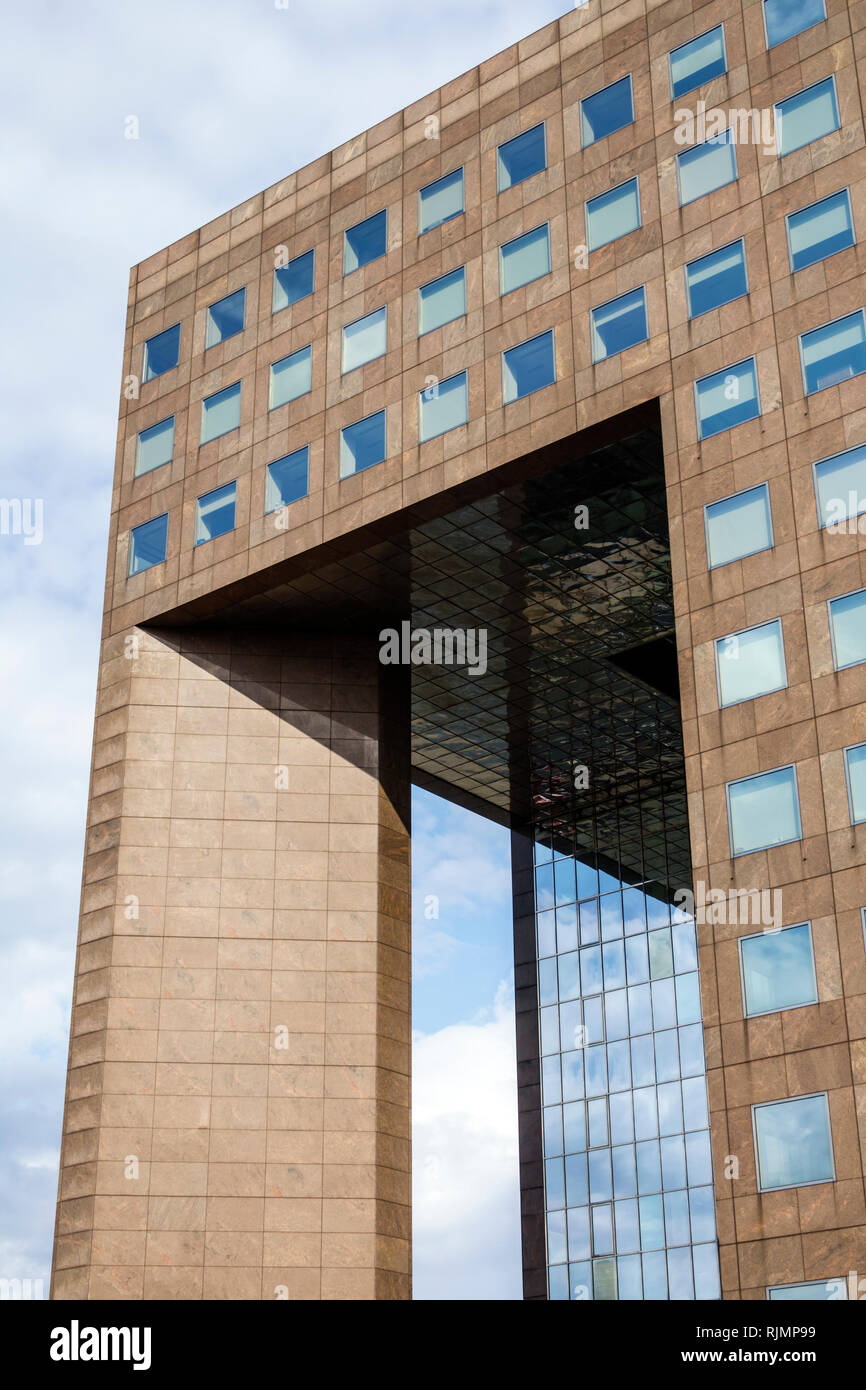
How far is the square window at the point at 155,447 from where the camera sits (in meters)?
51.4

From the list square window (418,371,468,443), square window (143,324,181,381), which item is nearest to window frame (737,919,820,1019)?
square window (418,371,468,443)

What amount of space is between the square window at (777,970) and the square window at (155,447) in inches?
1028

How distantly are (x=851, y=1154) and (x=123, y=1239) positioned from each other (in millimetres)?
20823

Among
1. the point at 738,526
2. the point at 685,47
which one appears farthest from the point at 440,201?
the point at 738,526

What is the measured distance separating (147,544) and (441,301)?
12.1 metres

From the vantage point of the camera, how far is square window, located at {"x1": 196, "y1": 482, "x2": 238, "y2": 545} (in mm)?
48688

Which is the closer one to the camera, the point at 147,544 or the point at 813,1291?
the point at 813,1291

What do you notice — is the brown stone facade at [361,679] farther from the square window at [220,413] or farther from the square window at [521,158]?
the square window at [220,413]

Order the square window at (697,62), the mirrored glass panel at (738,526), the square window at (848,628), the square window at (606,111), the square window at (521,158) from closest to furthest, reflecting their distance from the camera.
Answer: the square window at (848,628), the mirrored glass panel at (738,526), the square window at (697,62), the square window at (606,111), the square window at (521,158)

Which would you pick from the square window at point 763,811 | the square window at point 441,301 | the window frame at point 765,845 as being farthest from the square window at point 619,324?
the square window at point 763,811

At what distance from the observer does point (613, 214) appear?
137ft

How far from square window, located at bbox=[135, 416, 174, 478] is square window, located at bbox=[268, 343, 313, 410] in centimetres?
420

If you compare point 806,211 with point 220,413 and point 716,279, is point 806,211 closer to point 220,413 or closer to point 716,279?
point 716,279
